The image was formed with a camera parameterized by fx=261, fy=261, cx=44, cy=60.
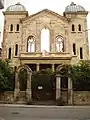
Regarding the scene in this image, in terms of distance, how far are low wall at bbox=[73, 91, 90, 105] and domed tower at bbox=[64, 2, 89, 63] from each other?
42.7 ft

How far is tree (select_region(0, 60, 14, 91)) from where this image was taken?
31056 millimetres

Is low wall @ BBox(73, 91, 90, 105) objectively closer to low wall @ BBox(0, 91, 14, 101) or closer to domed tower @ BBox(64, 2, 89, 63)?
low wall @ BBox(0, 91, 14, 101)

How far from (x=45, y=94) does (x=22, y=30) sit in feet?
55.8

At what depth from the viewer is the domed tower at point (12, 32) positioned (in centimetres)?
4400

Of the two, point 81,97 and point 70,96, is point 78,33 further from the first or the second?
point 70,96

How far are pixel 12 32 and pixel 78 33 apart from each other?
11388 millimetres

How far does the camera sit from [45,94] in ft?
102

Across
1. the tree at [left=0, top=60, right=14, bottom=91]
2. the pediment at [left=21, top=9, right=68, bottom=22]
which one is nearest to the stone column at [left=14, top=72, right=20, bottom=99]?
A: the tree at [left=0, top=60, right=14, bottom=91]

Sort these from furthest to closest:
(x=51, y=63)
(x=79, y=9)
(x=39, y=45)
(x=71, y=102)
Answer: (x=79, y=9), (x=39, y=45), (x=51, y=63), (x=71, y=102)

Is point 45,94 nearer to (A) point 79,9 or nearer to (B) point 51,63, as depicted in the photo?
(B) point 51,63

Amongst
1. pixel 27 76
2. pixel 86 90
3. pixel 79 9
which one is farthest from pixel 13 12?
pixel 86 90

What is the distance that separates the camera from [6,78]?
105 ft

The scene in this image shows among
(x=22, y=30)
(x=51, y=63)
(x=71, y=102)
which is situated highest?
(x=22, y=30)

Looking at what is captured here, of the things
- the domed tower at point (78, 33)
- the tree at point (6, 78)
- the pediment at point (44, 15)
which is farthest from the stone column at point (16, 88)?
the pediment at point (44, 15)
